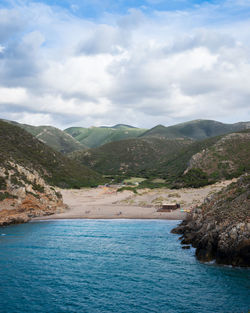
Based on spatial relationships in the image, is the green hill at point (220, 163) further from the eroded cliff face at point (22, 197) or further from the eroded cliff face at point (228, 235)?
the eroded cliff face at point (228, 235)

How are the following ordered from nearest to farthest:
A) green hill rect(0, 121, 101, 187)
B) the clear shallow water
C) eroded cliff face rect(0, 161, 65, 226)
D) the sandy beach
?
the clear shallow water
eroded cliff face rect(0, 161, 65, 226)
the sandy beach
green hill rect(0, 121, 101, 187)

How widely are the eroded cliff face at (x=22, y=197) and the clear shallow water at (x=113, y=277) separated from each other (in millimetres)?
13968

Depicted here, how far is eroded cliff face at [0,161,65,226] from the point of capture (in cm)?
5512

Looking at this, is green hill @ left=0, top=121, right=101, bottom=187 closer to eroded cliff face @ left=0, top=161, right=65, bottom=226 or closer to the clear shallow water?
eroded cliff face @ left=0, top=161, right=65, bottom=226

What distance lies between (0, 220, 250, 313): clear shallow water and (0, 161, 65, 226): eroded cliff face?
550 inches

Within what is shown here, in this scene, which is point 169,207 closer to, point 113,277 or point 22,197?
point 22,197

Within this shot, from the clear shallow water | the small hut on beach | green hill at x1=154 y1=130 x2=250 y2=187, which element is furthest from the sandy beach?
the clear shallow water

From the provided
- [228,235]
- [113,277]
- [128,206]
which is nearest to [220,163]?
[128,206]

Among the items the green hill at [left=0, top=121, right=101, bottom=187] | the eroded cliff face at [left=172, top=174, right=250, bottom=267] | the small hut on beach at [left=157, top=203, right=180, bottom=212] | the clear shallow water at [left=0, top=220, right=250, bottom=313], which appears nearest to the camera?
the clear shallow water at [left=0, top=220, right=250, bottom=313]

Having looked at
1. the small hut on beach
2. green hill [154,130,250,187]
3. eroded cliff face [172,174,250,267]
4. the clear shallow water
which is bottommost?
the clear shallow water

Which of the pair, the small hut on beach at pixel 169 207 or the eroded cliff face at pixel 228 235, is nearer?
the eroded cliff face at pixel 228 235

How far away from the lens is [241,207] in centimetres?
3194

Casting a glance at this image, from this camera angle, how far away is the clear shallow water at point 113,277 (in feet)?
68.1

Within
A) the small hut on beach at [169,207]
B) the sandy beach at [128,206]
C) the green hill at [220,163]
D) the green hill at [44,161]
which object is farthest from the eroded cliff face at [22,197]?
the green hill at [220,163]
